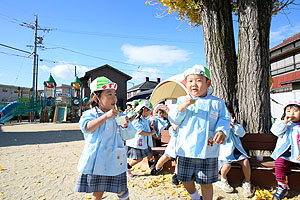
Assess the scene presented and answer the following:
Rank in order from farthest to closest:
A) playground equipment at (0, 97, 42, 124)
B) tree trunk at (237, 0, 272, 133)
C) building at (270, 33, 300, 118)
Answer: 1. playground equipment at (0, 97, 42, 124)
2. building at (270, 33, 300, 118)
3. tree trunk at (237, 0, 272, 133)

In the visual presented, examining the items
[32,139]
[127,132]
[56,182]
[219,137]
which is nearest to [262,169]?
[219,137]

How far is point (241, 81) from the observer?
13.1 feet

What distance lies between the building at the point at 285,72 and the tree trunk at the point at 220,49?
10.8 meters

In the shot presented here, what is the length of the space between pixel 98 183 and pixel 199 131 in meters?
1.20

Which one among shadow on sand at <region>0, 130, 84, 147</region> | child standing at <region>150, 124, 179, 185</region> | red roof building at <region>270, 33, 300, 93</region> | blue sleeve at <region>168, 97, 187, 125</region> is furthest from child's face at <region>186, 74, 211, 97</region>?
red roof building at <region>270, 33, 300, 93</region>

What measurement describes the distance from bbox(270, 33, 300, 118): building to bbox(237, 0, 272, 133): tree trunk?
1076 centimetres

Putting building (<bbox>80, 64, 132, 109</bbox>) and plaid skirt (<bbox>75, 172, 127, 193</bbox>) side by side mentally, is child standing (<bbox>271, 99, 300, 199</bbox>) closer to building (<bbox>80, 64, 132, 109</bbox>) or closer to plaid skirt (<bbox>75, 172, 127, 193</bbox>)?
plaid skirt (<bbox>75, 172, 127, 193</bbox>)

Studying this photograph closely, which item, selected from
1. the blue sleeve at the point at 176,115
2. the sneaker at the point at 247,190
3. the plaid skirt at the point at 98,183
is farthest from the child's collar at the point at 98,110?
the sneaker at the point at 247,190

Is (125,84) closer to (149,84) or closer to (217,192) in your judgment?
(149,84)

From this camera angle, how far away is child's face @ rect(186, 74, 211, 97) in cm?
235

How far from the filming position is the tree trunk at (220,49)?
13.7 ft

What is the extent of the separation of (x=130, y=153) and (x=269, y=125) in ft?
8.94

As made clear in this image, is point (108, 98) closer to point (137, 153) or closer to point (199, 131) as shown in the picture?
point (199, 131)

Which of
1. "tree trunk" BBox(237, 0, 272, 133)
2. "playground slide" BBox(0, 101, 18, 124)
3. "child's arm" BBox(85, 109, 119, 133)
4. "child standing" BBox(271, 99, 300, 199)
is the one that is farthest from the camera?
"playground slide" BBox(0, 101, 18, 124)
